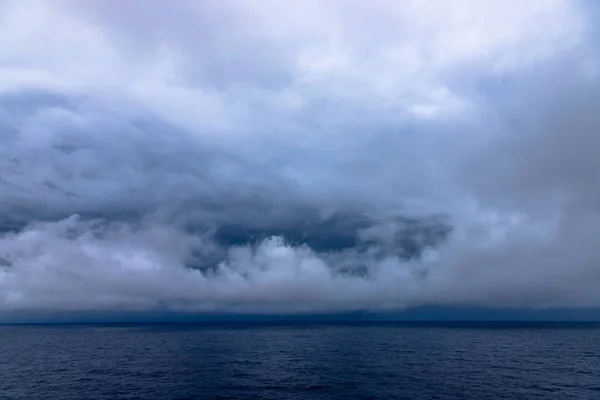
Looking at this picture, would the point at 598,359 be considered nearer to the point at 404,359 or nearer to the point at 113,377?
the point at 404,359

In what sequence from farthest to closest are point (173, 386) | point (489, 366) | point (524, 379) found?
point (489, 366) < point (524, 379) < point (173, 386)

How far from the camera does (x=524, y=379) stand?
115812mm

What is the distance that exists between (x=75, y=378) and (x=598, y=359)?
602ft

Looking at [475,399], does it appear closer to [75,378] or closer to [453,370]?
[453,370]

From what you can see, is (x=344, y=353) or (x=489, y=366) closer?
(x=489, y=366)

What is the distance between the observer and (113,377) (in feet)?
397

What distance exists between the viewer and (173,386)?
108m

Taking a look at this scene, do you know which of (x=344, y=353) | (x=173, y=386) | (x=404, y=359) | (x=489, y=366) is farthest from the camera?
(x=344, y=353)

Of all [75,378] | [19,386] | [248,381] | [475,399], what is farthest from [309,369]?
[19,386]

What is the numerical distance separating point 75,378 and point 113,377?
1126 centimetres

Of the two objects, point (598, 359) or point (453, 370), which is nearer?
point (453, 370)

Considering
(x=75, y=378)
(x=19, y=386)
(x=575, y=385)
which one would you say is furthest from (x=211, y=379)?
(x=575, y=385)

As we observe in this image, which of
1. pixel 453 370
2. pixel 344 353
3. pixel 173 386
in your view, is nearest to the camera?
pixel 173 386

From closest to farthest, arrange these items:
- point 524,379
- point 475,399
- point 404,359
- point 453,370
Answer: point 475,399 < point 524,379 < point 453,370 < point 404,359
